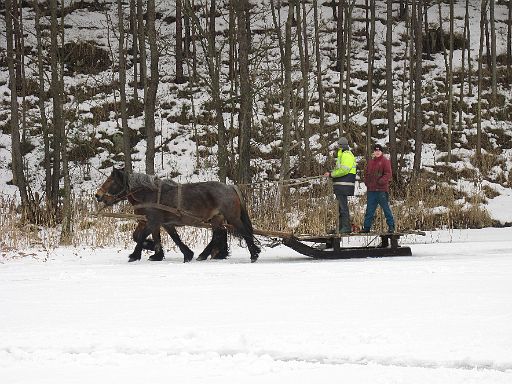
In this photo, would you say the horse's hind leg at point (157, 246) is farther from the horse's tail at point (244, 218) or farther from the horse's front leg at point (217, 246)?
the horse's tail at point (244, 218)

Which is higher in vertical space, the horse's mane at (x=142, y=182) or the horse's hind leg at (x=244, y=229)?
the horse's mane at (x=142, y=182)

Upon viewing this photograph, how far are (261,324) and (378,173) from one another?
678cm

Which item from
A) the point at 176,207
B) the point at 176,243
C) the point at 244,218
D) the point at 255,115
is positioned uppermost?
the point at 255,115

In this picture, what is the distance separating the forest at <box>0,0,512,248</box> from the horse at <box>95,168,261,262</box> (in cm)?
293

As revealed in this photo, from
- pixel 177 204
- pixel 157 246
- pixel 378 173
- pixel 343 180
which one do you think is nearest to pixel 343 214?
pixel 343 180

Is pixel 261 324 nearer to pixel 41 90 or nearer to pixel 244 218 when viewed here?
pixel 244 218

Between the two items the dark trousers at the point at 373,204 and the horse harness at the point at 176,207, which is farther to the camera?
→ the dark trousers at the point at 373,204

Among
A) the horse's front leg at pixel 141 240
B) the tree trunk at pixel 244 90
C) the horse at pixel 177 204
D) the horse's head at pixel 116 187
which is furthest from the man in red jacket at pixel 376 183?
the tree trunk at pixel 244 90

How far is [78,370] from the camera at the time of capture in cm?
442

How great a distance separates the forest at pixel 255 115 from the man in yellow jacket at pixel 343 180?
2.59 meters

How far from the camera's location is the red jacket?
11781 millimetres

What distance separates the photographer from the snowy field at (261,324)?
4367 millimetres

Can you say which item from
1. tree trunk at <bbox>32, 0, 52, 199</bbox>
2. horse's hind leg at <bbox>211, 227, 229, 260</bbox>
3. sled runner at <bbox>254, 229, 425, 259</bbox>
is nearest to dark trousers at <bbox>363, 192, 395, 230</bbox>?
sled runner at <bbox>254, 229, 425, 259</bbox>

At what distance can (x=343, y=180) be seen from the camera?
11438 mm
